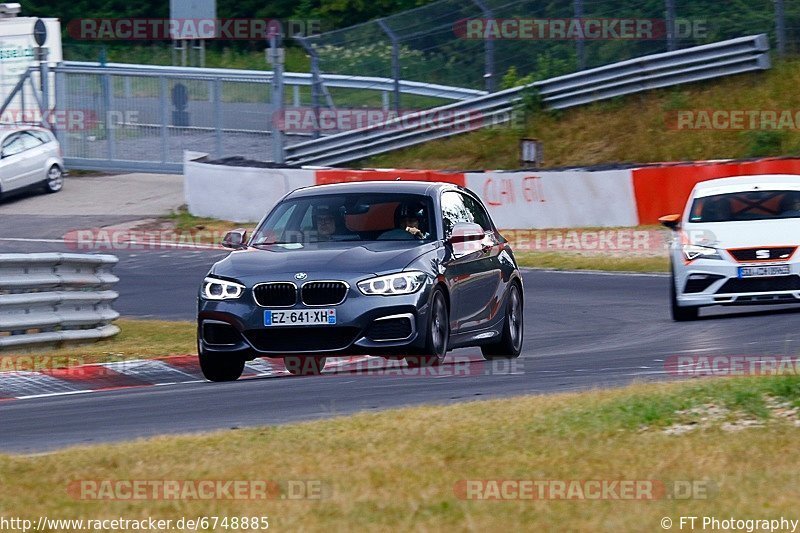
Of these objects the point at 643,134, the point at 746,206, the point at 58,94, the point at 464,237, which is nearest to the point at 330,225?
the point at 464,237

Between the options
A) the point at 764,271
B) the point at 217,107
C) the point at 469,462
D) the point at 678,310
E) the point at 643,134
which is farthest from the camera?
the point at 217,107

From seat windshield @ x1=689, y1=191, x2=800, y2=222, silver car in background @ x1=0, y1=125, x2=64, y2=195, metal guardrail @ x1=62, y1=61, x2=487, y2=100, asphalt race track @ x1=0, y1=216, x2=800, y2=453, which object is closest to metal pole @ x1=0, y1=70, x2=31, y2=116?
metal guardrail @ x1=62, y1=61, x2=487, y2=100

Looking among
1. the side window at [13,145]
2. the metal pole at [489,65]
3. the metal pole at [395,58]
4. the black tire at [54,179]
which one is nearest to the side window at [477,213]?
the metal pole at [395,58]

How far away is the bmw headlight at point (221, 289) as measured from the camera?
33.8ft

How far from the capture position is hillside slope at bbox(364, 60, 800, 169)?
89.6ft

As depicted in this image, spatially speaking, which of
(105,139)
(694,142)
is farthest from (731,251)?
(105,139)

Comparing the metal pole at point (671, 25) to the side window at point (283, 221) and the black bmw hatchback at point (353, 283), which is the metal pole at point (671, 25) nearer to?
the black bmw hatchback at point (353, 283)

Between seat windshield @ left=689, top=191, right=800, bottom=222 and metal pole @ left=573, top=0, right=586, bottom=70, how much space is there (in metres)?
13.3

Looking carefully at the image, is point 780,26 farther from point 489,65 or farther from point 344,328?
point 344,328

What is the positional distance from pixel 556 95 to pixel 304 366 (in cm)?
1830

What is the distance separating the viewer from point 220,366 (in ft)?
35.1

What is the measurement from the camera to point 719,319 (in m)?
14.8

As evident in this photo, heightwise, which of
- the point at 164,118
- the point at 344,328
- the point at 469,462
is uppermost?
the point at 164,118

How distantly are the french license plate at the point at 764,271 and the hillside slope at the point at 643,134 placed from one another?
1262 cm
